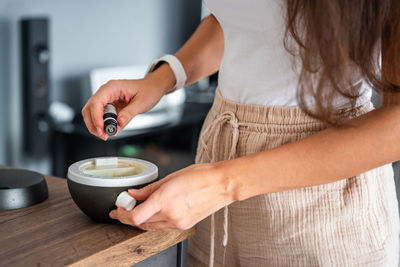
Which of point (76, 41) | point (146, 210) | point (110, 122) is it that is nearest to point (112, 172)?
point (110, 122)

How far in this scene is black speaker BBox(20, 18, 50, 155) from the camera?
2633mm

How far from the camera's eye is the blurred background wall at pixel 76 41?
8.94 ft

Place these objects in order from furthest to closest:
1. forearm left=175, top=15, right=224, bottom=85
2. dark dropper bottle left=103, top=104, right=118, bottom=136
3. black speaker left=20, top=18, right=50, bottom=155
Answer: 1. black speaker left=20, top=18, right=50, bottom=155
2. forearm left=175, top=15, right=224, bottom=85
3. dark dropper bottle left=103, top=104, right=118, bottom=136

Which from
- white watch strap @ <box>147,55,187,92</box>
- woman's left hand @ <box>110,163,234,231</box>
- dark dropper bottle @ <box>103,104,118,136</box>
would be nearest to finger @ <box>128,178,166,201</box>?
Result: woman's left hand @ <box>110,163,234,231</box>

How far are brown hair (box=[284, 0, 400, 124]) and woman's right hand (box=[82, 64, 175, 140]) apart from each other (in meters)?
0.34

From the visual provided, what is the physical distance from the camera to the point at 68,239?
0.74m

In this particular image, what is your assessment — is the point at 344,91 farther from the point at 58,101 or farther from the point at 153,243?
the point at 58,101

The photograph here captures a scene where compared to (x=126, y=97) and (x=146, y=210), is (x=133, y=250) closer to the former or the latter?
(x=146, y=210)

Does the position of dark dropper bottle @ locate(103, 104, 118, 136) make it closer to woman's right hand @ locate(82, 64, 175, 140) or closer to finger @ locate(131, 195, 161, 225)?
woman's right hand @ locate(82, 64, 175, 140)

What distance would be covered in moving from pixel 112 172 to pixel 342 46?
428 mm

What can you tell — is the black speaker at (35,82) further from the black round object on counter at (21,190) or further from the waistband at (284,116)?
the waistband at (284,116)

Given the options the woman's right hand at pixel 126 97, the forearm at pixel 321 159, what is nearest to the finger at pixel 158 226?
the forearm at pixel 321 159

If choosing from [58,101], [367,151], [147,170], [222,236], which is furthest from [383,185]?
[58,101]

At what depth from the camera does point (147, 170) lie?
83cm
